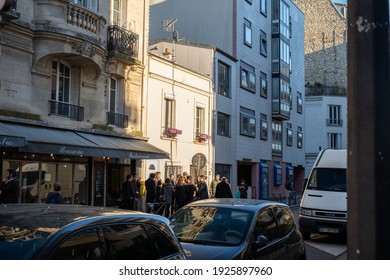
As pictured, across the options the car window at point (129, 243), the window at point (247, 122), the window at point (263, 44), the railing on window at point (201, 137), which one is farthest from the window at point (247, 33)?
the car window at point (129, 243)

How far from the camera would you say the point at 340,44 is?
204ft

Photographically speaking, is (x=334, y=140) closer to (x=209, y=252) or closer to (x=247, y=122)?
(x=247, y=122)

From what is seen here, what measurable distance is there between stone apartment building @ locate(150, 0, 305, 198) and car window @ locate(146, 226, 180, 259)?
72.2 ft

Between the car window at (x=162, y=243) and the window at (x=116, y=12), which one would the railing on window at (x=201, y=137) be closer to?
the window at (x=116, y=12)

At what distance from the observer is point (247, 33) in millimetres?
32688

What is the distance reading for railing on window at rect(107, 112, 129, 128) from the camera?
18.8 metres

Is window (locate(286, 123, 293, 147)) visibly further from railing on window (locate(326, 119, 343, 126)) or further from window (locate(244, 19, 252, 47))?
railing on window (locate(326, 119, 343, 126))

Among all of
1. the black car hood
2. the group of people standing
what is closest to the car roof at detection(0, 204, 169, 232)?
the black car hood

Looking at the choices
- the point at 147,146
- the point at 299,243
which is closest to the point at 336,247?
the point at 299,243

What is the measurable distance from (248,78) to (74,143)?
19.7 m

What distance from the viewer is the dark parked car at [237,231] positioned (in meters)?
6.39

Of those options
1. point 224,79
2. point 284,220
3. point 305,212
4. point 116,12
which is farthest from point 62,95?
point 224,79

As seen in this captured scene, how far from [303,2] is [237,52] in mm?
36350

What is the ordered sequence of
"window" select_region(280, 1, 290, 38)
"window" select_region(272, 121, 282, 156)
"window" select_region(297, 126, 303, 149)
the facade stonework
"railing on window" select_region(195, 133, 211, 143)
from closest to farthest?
"railing on window" select_region(195, 133, 211, 143)
"window" select_region(272, 121, 282, 156)
"window" select_region(280, 1, 290, 38)
"window" select_region(297, 126, 303, 149)
the facade stonework
